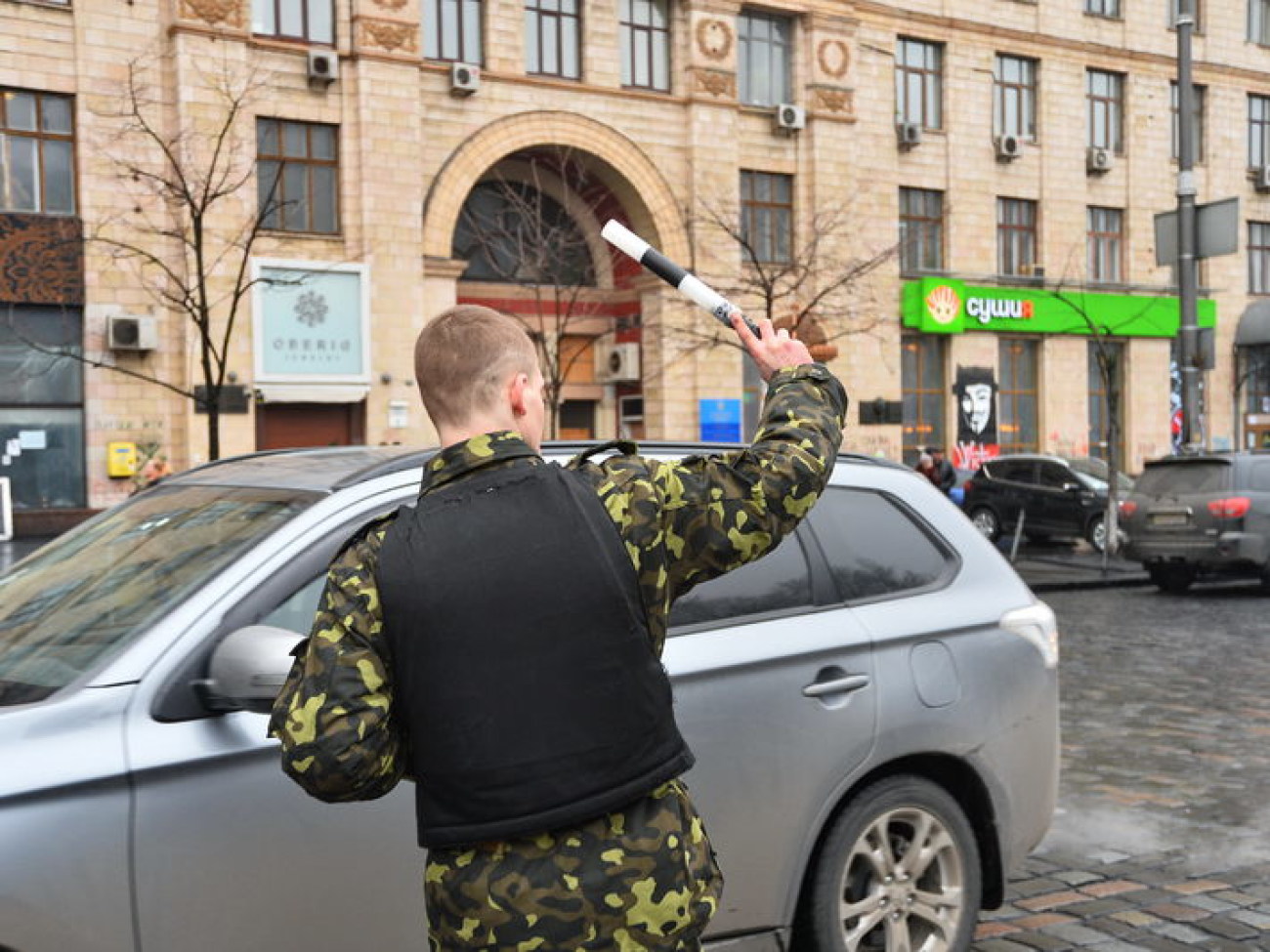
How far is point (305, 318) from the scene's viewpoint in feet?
84.6

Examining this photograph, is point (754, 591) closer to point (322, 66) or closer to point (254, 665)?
point (254, 665)

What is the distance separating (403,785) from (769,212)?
98.2ft

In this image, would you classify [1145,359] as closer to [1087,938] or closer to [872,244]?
[872,244]

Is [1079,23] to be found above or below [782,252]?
above

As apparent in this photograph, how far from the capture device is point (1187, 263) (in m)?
19.6

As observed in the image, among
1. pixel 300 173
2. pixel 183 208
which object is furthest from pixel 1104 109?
pixel 183 208

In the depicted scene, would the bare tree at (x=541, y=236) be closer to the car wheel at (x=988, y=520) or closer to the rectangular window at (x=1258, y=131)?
the car wheel at (x=988, y=520)

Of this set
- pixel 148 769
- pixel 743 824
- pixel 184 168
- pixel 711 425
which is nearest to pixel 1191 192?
pixel 711 425

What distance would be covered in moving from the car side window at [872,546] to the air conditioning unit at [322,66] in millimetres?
23352

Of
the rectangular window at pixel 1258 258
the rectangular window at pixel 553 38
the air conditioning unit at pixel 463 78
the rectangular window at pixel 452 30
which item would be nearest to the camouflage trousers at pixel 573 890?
the air conditioning unit at pixel 463 78

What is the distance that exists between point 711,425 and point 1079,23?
618 inches

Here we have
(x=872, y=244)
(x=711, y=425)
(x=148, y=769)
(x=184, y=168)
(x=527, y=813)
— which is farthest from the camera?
(x=872, y=244)

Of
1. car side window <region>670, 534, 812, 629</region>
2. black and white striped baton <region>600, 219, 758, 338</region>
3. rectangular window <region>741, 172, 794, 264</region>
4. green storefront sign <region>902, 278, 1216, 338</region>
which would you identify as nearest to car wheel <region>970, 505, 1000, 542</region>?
green storefront sign <region>902, 278, 1216, 338</region>

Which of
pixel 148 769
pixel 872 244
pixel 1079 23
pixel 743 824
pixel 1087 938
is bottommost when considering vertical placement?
pixel 1087 938
